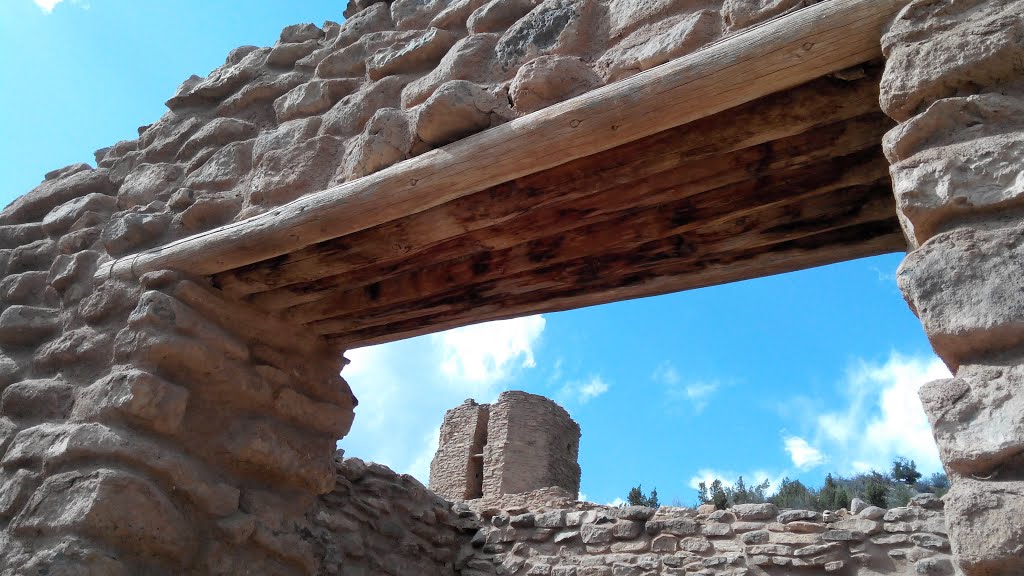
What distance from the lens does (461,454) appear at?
10.7 m

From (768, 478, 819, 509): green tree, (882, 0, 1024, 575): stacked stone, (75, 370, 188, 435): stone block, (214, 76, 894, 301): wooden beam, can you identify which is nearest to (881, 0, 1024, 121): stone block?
(882, 0, 1024, 575): stacked stone

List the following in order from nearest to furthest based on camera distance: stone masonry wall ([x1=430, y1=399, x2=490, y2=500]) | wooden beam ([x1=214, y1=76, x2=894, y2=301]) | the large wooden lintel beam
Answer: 1. the large wooden lintel beam
2. wooden beam ([x1=214, y1=76, x2=894, y2=301])
3. stone masonry wall ([x1=430, y1=399, x2=490, y2=500])

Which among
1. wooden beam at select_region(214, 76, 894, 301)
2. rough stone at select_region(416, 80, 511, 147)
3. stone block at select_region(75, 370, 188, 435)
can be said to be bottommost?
stone block at select_region(75, 370, 188, 435)

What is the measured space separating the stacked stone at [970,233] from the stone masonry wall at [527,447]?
8.73 meters

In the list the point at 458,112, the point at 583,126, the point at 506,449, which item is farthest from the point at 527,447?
the point at 583,126

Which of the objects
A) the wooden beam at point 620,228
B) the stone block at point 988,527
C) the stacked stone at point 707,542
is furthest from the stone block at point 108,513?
the stacked stone at point 707,542

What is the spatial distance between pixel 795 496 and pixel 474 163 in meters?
18.8

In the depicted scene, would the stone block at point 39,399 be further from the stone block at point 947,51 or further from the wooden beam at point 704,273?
the stone block at point 947,51

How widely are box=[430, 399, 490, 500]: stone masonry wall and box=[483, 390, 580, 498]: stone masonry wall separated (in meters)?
0.43

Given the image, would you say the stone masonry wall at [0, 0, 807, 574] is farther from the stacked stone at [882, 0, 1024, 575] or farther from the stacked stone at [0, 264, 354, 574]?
the stacked stone at [882, 0, 1024, 575]

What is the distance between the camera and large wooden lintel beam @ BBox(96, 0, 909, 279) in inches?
62.1

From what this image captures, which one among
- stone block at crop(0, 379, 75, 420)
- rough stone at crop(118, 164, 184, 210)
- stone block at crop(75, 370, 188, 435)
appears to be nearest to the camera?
stone block at crop(75, 370, 188, 435)

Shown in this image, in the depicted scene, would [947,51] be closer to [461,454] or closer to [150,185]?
[150,185]

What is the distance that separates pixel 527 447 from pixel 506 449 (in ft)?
1.04
